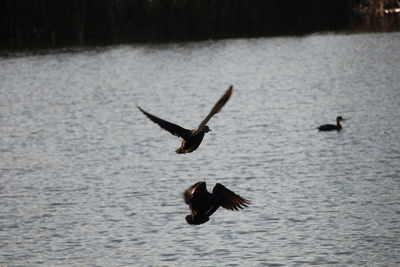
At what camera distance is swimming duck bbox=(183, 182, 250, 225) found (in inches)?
441

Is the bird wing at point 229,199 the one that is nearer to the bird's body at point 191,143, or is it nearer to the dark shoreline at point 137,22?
the bird's body at point 191,143

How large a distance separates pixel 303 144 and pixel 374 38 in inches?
1164

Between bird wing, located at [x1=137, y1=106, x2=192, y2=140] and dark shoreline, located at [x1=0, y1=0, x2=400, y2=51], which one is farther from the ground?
dark shoreline, located at [x1=0, y1=0, x2=400, y2=51]

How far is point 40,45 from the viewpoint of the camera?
52969 mm

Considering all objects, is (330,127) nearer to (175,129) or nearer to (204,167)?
(204,167)

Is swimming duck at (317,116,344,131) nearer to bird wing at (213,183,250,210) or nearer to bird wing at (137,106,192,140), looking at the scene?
bird wing at (137,106,192,140)

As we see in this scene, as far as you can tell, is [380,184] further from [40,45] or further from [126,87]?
[40,45]

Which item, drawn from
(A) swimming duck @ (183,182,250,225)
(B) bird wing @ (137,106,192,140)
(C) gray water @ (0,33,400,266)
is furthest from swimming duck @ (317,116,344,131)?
(A) swimming duck @ (183,182,250,225)

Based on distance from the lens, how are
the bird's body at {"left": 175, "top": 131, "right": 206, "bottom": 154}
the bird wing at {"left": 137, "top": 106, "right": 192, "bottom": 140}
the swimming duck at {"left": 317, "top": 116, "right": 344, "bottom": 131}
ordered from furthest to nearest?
the swimming duck at {"left": 317, "top": 116, "right": 344, "bottom": 131} → the bird wing at {"left": 137, "top": 106, "right": 192, "bottom": 140} → the bird's body at {"left": 175, "top": 131, "right": 206, "bottom": 154}

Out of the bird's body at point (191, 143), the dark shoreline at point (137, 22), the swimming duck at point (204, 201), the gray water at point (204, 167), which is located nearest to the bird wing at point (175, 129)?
the bird's body at point (191, 143)

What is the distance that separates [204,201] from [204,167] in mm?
11024

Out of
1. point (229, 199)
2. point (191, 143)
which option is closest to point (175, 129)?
point (191, 143)

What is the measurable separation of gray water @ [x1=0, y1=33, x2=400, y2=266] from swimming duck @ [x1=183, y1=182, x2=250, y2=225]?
2565 millimetres

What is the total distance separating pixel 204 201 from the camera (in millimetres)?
11570
